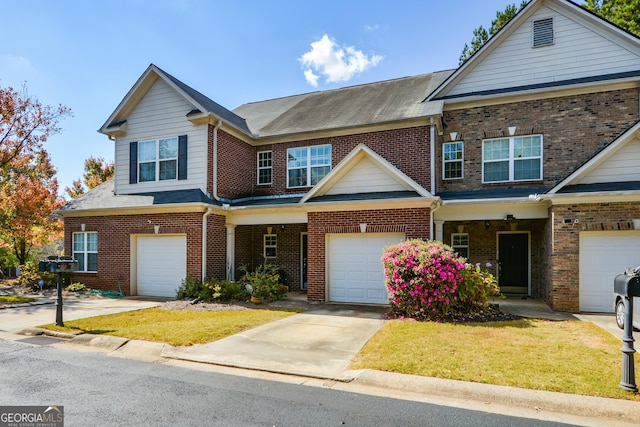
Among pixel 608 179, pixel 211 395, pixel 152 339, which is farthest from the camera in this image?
pixel 608 179

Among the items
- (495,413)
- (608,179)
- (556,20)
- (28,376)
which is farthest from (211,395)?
(556,20)

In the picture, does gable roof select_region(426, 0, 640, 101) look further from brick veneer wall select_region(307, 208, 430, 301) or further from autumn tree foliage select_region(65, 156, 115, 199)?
autumn tree foliage select_region(65, 156, 115, 199)

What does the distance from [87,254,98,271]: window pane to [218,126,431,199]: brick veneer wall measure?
5971 millimetres

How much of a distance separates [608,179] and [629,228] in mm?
1579

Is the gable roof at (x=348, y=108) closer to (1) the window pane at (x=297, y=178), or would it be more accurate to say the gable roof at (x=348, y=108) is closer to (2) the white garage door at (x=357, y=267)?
(1) the window pane at (x=297, y=178)

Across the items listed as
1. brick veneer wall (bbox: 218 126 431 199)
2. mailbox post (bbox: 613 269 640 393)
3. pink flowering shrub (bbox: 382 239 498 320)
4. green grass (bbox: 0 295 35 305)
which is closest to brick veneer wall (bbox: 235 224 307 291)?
brick veneer wall (bbox: 218 126 431 199)

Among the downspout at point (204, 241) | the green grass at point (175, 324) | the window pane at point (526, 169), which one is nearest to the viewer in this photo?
the green grass at point (175, 324)

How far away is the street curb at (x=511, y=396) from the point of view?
4.39m

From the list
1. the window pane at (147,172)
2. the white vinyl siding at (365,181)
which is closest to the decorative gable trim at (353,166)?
the white vinyl siding at (365,181)

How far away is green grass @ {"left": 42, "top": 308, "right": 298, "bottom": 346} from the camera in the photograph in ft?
25.9

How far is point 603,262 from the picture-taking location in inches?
419

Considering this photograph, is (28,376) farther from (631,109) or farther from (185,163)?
(631,109)

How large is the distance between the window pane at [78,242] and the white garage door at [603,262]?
18.3 m

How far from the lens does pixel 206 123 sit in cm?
1417
